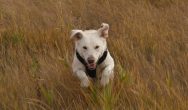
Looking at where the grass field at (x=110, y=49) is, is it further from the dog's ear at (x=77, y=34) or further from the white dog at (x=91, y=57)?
the dog's ear at (x=77, y=34)

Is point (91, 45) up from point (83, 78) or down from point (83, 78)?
up

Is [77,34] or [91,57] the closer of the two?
[91,57]

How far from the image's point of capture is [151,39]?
5262mm

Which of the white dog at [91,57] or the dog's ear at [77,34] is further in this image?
the dog's ear at [77,34]

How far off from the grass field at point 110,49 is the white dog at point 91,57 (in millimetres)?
118

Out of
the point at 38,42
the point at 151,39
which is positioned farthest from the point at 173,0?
the point at 38,42

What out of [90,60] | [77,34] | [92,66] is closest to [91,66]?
[92,66]

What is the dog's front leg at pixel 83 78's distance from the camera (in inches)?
152

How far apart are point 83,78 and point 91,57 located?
21cm

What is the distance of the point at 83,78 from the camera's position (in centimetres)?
390

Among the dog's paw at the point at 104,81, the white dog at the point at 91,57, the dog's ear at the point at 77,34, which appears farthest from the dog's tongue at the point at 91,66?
the dog's ear at the point at 77,34

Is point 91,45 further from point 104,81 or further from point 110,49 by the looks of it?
point 110,49

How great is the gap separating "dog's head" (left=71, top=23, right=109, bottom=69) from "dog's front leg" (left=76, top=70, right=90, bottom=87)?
0.08 m

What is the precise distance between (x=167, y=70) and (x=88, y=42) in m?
0.94
